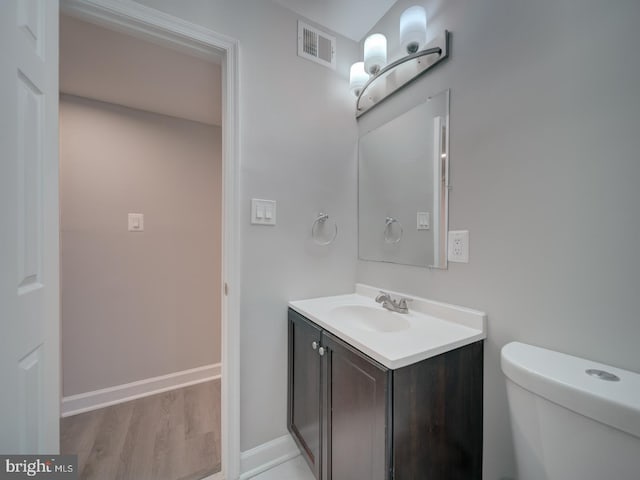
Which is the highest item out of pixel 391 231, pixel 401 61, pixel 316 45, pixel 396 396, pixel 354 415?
pixel 316 45

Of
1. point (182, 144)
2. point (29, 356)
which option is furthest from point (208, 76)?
point (29, 356)

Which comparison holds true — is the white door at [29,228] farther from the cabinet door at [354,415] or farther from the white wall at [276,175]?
the cabinet door at [354,415]

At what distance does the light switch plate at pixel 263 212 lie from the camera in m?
1.27

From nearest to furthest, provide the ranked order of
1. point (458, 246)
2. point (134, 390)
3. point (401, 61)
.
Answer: point (458, 246), point (401, 61), point (134, 390)

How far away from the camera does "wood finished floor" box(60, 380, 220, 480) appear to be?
1.27m

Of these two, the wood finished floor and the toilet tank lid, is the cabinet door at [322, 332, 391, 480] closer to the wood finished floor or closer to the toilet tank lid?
the toilet tank lid

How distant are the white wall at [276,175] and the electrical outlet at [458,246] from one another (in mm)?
655

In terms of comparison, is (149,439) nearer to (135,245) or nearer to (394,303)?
(135,245)

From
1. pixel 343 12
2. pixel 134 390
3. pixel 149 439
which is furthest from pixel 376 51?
pixel 134 390

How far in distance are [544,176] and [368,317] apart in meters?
0.92

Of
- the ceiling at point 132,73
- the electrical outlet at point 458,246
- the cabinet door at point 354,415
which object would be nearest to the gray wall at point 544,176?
the electrical outlet at point 458,246

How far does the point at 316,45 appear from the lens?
4.75ft

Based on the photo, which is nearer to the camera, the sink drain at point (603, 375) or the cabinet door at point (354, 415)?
the sink drain at point (603, 375)

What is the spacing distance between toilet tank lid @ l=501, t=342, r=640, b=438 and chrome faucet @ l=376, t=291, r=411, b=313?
1.41 feet
